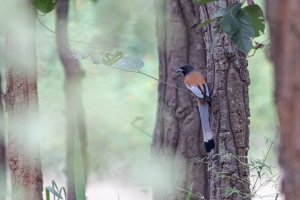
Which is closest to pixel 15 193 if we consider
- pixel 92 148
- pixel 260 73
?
pixel 92 148

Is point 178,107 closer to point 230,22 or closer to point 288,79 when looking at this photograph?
point 230,22

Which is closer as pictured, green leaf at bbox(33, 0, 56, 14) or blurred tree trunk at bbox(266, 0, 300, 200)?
blurred tree trunk at bbox(266, 0, 300, 200)

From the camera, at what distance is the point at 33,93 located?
10.8ft

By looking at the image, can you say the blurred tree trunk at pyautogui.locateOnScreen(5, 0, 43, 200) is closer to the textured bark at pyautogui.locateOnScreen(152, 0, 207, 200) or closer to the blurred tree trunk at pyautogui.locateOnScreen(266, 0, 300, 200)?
the textured bark at pyautogui.locateOnScreen(152, 0, 207, 200)

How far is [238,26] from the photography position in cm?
229

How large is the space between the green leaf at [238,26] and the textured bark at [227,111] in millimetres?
930

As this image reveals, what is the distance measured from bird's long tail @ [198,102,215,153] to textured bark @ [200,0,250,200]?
0.10ft

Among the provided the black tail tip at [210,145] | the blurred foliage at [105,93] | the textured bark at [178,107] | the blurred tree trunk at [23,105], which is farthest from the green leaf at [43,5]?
the textured bark at [178,107]

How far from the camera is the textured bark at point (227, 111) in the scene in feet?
10.7

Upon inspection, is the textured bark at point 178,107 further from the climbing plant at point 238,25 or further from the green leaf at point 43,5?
the climbing plant at point 238,25

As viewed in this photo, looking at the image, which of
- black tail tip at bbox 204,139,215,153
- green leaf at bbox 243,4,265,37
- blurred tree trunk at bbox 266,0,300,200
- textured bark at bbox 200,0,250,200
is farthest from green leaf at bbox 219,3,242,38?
black tail tip at bbox 204,139,215,153

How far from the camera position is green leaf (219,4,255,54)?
228cm

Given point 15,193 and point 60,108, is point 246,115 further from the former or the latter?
point 60,108

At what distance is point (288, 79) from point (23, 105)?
1.99 metres
